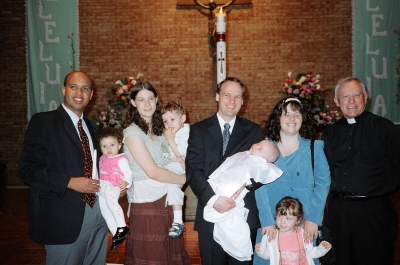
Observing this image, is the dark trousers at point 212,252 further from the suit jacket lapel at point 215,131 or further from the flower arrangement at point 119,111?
the flower arrangement at point 119,111

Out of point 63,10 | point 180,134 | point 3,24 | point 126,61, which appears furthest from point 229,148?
point 3,24

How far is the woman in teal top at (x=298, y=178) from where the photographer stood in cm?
246

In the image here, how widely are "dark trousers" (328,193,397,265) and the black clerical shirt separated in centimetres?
10

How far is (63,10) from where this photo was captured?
744cm

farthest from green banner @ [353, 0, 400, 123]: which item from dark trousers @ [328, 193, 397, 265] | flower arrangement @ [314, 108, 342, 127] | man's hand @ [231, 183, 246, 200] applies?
man's hand @ [231, 183, 246, 200]

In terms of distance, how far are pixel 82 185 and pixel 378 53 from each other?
6.81 metres

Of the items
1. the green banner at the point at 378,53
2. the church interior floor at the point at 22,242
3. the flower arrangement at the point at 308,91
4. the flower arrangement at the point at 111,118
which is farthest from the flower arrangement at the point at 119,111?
the green banner at the point at 378,53

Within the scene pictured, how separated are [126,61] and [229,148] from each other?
5.52 meters

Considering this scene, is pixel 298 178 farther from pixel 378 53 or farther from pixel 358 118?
pixel 378 53

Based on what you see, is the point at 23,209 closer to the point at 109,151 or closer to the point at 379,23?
the point at 109,151

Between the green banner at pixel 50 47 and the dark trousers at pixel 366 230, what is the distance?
6.28 m

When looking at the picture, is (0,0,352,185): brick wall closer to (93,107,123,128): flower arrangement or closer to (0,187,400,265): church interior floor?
(93,107,123,128): flower arrangement

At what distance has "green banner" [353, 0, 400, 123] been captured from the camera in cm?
735

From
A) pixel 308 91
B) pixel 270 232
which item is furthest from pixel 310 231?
pixel 308 91
